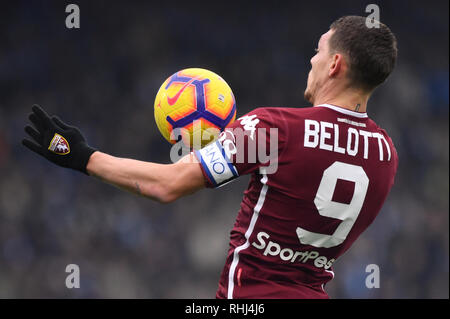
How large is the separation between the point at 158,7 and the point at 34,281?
475 centimetres

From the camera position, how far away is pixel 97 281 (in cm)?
919

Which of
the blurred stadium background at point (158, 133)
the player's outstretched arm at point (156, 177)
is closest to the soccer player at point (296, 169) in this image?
the player's outstretched arm at point (156, 177)

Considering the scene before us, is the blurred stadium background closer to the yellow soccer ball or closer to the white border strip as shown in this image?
the yellow soccer ball

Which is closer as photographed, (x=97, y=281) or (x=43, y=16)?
(x=97, y=281)

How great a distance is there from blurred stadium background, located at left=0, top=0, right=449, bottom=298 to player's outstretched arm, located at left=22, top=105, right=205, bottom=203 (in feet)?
21.4

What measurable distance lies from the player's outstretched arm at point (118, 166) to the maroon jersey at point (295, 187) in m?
0.08

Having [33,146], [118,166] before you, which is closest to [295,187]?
[118,166]

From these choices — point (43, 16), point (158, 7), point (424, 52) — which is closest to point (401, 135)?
point (424, 52)

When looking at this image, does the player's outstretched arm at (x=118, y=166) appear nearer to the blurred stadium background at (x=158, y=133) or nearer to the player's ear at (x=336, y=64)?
the player's ear at (x=336, y=64)

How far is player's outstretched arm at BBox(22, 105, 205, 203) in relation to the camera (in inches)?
102

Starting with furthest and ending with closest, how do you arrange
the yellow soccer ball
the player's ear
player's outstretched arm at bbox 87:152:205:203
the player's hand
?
the yellow soccer ball → the player's ear → the player's hand → player's outstretched arm at bbox 87:152:205:203

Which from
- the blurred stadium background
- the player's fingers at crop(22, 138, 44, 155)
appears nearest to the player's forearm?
the player's fingers at crop(22, 138, 44, 155)

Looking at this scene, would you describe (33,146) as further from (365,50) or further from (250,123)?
(365,50)
